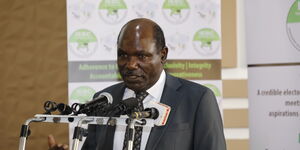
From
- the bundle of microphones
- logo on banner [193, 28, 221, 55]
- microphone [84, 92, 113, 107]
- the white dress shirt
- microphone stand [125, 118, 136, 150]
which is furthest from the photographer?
logo on banner [193, 28, 221, 55]

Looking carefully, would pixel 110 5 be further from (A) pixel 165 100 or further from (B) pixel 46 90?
(A) pixel 165 100

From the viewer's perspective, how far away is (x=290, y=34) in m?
4.66

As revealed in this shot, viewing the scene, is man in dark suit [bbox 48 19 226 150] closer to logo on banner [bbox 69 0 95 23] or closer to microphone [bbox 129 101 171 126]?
microphone [bbox 129 101 171 126]

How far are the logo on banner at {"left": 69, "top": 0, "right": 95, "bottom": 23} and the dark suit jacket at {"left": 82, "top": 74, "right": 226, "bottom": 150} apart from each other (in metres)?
1.62

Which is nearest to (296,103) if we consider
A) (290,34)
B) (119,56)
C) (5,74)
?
(290,34)

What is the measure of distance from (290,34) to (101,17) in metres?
1.74

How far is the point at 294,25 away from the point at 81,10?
195 centimetres

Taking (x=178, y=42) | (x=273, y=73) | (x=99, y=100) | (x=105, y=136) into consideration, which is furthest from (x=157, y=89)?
(x=273, y=73)

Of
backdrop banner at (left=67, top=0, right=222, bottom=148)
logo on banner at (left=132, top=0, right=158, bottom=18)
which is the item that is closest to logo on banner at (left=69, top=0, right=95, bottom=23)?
backdrop banner at (left=67, top=0, right=222, bottom=148)

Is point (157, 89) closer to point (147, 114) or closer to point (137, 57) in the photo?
point (137, 57)

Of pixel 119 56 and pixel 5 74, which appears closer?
pixel 119 56

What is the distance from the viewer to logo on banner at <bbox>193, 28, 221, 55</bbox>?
454cm

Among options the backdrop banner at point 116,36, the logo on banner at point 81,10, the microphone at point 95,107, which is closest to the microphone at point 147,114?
the microphone at point 95,107

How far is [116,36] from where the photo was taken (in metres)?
4.61
